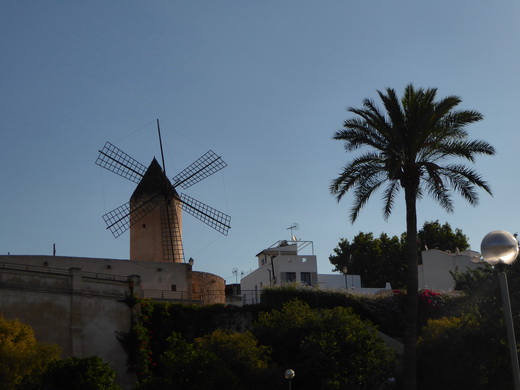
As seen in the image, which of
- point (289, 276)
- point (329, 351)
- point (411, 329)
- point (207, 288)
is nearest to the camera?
point (411, 329)

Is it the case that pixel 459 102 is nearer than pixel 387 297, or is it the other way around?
pixel 459 102

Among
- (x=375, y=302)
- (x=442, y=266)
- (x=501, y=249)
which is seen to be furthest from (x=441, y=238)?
(x=501, y=249)

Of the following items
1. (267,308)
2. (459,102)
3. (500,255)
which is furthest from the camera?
(267,308)

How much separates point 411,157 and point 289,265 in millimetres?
24951

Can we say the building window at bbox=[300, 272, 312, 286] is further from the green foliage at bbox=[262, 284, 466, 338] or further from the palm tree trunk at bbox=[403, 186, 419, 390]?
the palm tree trunk at bbox=[403, 186, 419, 390]

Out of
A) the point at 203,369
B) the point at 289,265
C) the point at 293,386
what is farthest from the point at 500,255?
the point at 289,265

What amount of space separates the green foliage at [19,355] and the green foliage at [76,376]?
0.64 m

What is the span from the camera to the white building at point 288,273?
50.8m

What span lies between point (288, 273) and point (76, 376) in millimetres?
26900

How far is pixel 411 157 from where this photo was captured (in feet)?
89.8

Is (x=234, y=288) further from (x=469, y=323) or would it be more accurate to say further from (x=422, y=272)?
(x=469, y=323)

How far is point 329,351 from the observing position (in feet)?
98.6

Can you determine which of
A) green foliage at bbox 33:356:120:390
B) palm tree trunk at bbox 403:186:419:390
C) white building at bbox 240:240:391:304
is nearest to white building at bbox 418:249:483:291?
white building at bbox 240:240:391:304

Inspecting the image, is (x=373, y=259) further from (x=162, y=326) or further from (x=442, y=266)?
(x=162, y=326)
